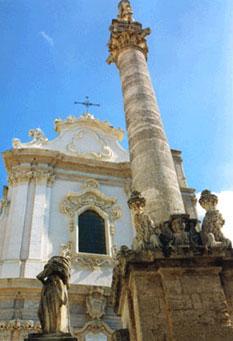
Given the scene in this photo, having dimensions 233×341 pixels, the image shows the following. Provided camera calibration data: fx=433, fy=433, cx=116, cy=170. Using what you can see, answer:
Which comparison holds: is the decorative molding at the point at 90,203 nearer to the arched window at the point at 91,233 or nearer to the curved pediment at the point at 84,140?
the arched window at the point at 91,233

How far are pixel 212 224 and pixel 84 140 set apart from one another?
14.8 metres

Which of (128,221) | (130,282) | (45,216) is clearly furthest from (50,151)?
(130,282)

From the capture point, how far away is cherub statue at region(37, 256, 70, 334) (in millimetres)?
5812

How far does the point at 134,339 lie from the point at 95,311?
797 cm

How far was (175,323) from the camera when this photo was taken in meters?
5.81

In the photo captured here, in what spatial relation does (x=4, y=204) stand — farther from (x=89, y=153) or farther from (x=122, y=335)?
(x=122, y=335)

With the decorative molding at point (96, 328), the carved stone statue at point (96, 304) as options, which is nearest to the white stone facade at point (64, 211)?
the decorative molding at point (96, 328)

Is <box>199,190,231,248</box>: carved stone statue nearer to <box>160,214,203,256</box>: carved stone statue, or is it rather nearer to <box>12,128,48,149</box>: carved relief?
<box>160,214,203,256</box>: carved stone statue

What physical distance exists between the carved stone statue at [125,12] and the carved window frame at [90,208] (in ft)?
24.1

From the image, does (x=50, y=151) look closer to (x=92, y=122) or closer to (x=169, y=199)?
(x=92, y=122)

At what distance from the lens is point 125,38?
12523mm

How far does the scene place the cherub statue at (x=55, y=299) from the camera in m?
5.81

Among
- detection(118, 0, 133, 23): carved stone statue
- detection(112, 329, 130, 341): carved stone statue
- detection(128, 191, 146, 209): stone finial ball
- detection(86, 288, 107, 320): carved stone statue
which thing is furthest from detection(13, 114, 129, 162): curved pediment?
detection(112, 329, 130, 341): carved stone statue

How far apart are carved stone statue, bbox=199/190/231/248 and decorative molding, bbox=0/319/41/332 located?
7743 mm
